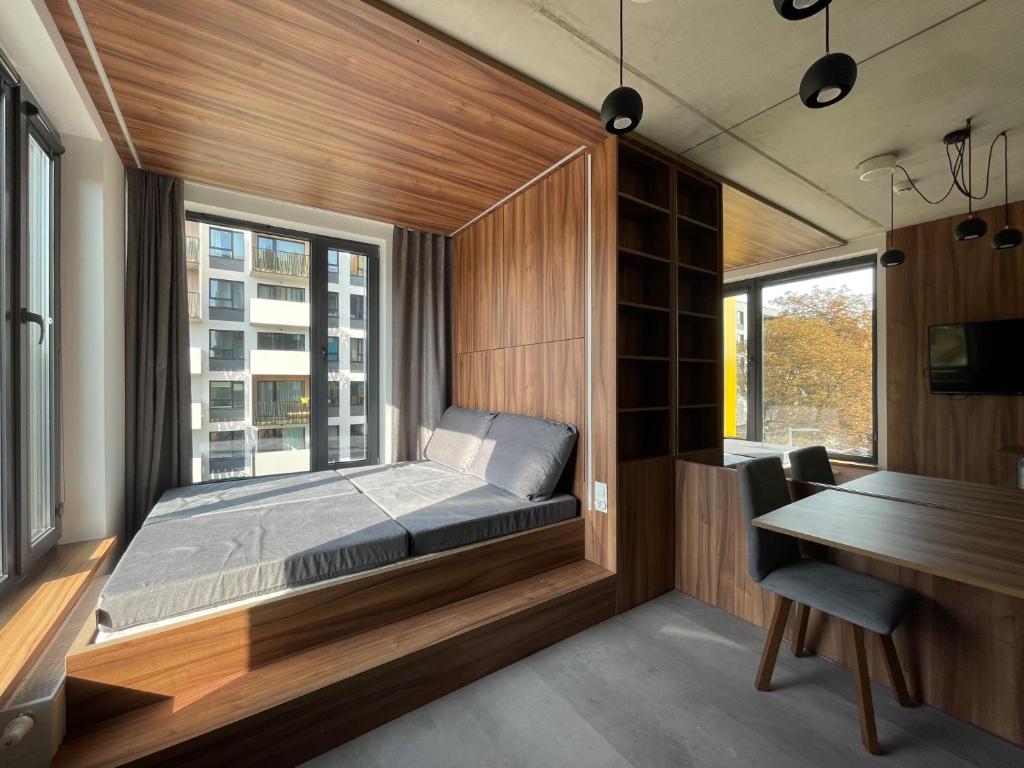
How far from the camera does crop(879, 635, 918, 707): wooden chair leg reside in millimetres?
1528

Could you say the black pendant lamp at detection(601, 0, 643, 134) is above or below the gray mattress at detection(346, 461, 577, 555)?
above

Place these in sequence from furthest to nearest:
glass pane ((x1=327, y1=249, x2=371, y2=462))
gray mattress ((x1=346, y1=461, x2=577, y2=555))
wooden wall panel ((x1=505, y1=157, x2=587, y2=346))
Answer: glass pane ((x1=327, y1=249, x2=371, y2=462)), wooden wall panel ((x1=505, y1=157, x2=587, y2=346)), gray mattress ((x1=346, y1=461, x2=577, y2=555))

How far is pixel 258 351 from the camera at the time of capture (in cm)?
307

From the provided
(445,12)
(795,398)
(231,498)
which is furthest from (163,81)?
(795,398)

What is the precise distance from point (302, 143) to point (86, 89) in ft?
2.78

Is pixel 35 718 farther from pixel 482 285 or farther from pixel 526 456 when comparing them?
pixel 482 285

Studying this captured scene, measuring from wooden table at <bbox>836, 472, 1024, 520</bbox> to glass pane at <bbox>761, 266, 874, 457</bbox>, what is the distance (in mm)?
2040

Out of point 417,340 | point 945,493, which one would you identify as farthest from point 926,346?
point 417,340

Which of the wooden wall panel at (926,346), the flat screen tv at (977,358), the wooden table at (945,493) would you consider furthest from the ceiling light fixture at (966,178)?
the wooden table at (945,493)

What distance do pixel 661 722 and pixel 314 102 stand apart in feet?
9.71

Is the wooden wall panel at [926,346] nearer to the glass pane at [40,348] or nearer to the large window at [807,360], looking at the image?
the large window at [807,360]

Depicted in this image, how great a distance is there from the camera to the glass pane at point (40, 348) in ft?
5.69

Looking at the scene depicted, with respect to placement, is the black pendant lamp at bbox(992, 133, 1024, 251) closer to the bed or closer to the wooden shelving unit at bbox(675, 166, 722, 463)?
the wooden shelving unit at bbox(675, 166, 722, 463)

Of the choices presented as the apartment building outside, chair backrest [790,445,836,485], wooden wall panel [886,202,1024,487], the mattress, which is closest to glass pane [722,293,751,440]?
wooden wall panel [886,202,1024,487]
